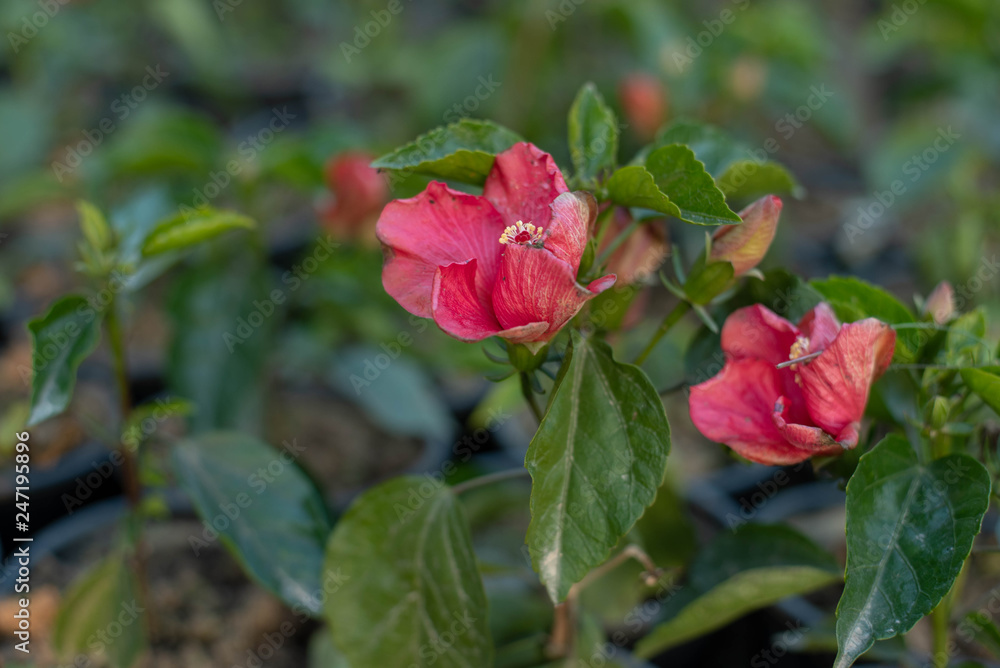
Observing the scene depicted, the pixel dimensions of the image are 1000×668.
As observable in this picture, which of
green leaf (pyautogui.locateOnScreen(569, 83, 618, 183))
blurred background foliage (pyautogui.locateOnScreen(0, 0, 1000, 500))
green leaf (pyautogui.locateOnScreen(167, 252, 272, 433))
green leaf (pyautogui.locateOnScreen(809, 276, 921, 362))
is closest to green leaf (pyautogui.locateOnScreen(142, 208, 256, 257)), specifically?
blurred background foliage (pyautogui.locateOnScreen(0, 0, 1000, 500))

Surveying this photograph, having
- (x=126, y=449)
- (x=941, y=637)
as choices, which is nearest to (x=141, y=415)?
(x=126, y=449)

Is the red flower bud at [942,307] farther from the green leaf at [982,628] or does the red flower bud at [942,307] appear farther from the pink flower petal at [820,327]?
the green leaf at [982,628]

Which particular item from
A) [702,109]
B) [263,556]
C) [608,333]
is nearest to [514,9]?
[702,109]

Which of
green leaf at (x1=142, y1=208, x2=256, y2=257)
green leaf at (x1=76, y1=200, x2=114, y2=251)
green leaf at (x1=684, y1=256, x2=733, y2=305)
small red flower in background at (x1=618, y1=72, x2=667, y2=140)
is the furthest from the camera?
small red flower in background at (x1=618, y1=72, x2=667, y2=140)

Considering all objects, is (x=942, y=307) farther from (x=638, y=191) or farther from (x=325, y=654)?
(x=325, y=654)

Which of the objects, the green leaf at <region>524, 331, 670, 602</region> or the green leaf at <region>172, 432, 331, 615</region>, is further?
the green leaf at <region>172, 432, 331, 615</region>

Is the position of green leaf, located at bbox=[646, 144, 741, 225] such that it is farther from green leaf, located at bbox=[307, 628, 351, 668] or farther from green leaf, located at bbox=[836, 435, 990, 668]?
green leaf, located at bbox=[307, 628, 351, 668]

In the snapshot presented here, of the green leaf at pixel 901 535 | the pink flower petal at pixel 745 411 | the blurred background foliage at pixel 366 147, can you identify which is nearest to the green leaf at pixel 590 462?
the pink flower petal at pixel 745 411
